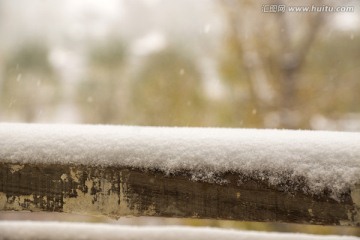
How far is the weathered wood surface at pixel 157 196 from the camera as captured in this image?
38.2 inches

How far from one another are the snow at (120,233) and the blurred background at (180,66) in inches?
217

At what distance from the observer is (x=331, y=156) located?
0.99 metres

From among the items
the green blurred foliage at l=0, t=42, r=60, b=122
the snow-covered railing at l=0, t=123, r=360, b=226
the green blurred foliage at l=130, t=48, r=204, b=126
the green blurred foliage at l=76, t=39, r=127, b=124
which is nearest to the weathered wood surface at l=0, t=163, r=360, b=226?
the snow-covered railing at l=0, t=123, r=360, b=226

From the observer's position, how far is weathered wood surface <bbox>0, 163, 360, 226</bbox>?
97 cm

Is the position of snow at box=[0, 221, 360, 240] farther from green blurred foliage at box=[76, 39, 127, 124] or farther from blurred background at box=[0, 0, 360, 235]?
green blurred foliage at box=[76, 39, 127, 124]

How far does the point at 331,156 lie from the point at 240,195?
23 centimetres

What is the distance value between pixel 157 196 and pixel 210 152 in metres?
0.17

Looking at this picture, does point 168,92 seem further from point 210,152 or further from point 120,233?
point 210,152

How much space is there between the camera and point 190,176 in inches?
39.9

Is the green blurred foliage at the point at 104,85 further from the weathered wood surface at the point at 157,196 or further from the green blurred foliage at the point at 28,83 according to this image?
the weathered wood surface at the point at 157,196

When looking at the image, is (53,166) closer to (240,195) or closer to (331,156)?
(240,195)

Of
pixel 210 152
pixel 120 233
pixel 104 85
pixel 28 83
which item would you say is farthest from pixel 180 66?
pixel 210 152

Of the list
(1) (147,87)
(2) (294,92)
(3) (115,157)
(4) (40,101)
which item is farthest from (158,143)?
(4) (40,101)

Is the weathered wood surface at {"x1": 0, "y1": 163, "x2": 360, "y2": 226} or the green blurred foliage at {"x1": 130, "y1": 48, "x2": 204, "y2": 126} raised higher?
the green blurred foliage at {"x1": 130, "y1": 48, "x2": 204, "y2": 126}
